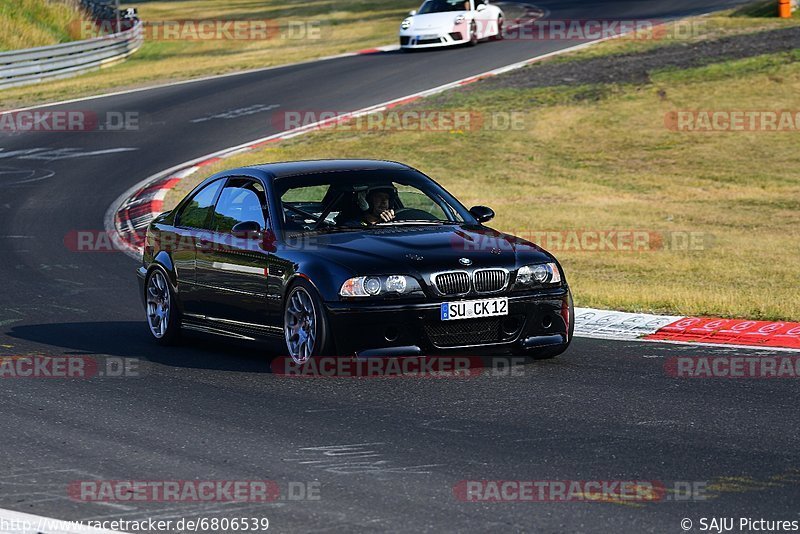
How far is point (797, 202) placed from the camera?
2136cm

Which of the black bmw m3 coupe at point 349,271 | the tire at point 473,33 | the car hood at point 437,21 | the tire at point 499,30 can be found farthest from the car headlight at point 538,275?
the tire at point 499,30

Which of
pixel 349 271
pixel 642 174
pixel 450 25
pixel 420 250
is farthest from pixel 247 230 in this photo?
pixel 450 25

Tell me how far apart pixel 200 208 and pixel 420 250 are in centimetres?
257

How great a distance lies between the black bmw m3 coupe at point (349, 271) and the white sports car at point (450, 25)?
81.8 feet

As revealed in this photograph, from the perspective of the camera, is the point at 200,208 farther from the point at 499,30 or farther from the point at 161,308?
the point at 499,30

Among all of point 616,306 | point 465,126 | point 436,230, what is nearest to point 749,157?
point 465,126

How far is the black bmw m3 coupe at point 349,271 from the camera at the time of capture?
8922mm

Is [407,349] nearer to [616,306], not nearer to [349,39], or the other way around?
[616,306]

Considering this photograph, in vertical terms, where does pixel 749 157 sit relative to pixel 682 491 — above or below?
below

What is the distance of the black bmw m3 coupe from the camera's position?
29.3 feet

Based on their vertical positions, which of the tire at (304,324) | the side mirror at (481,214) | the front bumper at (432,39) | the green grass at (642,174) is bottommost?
the green grass at (642,174)

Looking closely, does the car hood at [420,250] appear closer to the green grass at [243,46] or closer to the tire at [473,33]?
the green grass at [243,46]

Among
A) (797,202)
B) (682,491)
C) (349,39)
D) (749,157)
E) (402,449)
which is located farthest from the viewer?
(349,39)

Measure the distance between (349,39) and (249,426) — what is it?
37.7 meters
